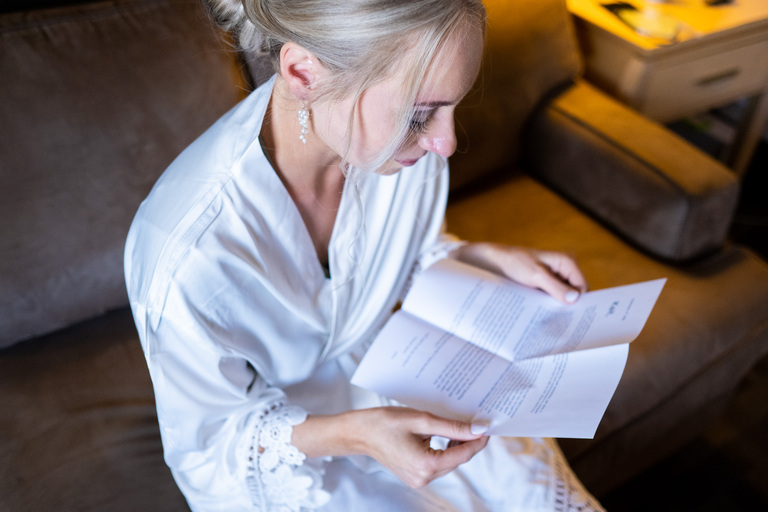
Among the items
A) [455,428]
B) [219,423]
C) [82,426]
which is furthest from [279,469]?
[82,426]

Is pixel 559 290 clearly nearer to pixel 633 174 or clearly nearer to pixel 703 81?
pixel 633 174

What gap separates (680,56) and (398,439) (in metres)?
1.36

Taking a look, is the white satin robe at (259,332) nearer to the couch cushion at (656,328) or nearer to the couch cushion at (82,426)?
the couch cushion at (82,426)

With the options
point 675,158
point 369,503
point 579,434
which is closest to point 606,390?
point 579,434

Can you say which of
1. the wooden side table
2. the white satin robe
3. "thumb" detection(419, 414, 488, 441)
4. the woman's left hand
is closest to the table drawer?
the wooden side table

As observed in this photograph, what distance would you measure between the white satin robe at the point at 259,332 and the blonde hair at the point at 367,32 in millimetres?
150

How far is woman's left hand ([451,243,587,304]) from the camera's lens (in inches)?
38.3

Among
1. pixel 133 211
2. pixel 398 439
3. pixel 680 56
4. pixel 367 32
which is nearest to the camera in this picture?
pixel 367 32

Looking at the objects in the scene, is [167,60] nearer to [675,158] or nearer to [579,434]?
[579,434]

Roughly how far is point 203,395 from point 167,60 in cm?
61

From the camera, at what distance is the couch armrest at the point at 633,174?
1.28 metres

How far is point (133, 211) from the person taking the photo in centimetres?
109

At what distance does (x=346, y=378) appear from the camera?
1.01 meters

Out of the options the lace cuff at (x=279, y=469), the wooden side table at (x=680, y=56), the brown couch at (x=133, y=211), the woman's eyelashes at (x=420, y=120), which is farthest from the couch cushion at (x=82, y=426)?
the wooden side table at (x=680, y=56)
